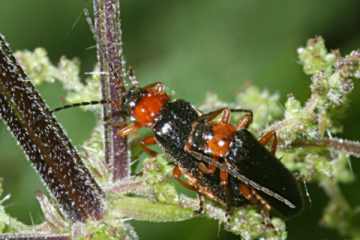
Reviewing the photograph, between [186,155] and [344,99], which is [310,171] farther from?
[186,155]

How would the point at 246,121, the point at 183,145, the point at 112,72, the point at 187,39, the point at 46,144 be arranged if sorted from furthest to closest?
the point at 187,39, the point at 246,121, the point at 183,145, the point at 112,72, the point at 46,144

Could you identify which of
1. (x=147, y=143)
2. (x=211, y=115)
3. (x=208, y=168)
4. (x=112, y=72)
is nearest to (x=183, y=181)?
(x=208, y=168)

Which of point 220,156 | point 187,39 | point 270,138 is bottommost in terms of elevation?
point 270,138

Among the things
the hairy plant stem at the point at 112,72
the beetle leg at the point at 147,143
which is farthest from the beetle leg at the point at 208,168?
the hairy plant stem at the point at 112,72

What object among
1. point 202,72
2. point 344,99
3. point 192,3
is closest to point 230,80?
point 202,72

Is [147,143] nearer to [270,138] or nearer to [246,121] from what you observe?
[246,121]

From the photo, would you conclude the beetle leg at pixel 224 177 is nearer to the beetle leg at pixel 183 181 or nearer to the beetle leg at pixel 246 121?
the beetle leg at pixel 183 181

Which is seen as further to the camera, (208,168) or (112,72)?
(208,168)
